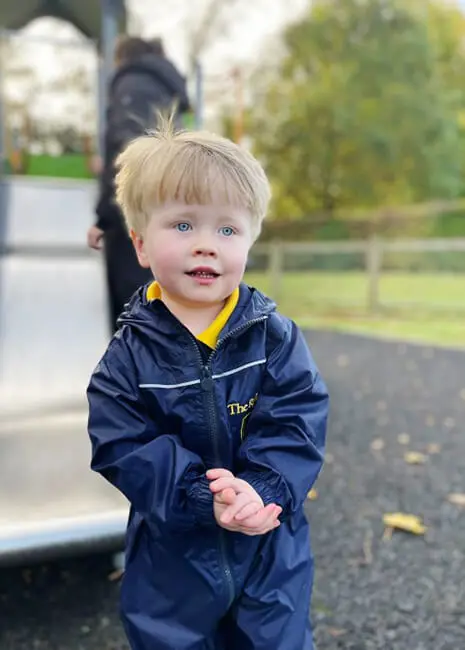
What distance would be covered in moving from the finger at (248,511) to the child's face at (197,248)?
33 centimetres

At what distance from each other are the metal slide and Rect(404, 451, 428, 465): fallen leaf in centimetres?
165

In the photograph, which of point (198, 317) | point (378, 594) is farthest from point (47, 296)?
point (198, 317)

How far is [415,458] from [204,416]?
2.75 meters

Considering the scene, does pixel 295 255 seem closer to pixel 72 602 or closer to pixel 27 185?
pixel 27 185

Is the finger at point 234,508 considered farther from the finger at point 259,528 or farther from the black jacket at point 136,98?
the black jacket at point 136,98

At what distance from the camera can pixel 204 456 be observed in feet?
4.13

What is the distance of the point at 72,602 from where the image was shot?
229cm

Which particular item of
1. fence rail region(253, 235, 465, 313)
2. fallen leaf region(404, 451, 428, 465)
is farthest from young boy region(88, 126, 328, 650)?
fence rail region(253, 235, 465, 313)

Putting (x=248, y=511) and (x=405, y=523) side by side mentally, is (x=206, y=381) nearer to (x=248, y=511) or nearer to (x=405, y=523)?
(x=248, y=511)

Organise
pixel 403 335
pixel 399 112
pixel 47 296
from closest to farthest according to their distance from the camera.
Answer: pixel 47 296, pixel 403 335, pixel 399 112

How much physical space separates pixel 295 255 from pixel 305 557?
37.6 feet

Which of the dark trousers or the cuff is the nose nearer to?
the cuff

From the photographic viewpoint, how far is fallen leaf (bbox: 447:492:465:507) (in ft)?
10.3

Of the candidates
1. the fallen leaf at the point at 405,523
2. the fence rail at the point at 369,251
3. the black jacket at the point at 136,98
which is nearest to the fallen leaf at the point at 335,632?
the fallen leaf at the point at 405,523
